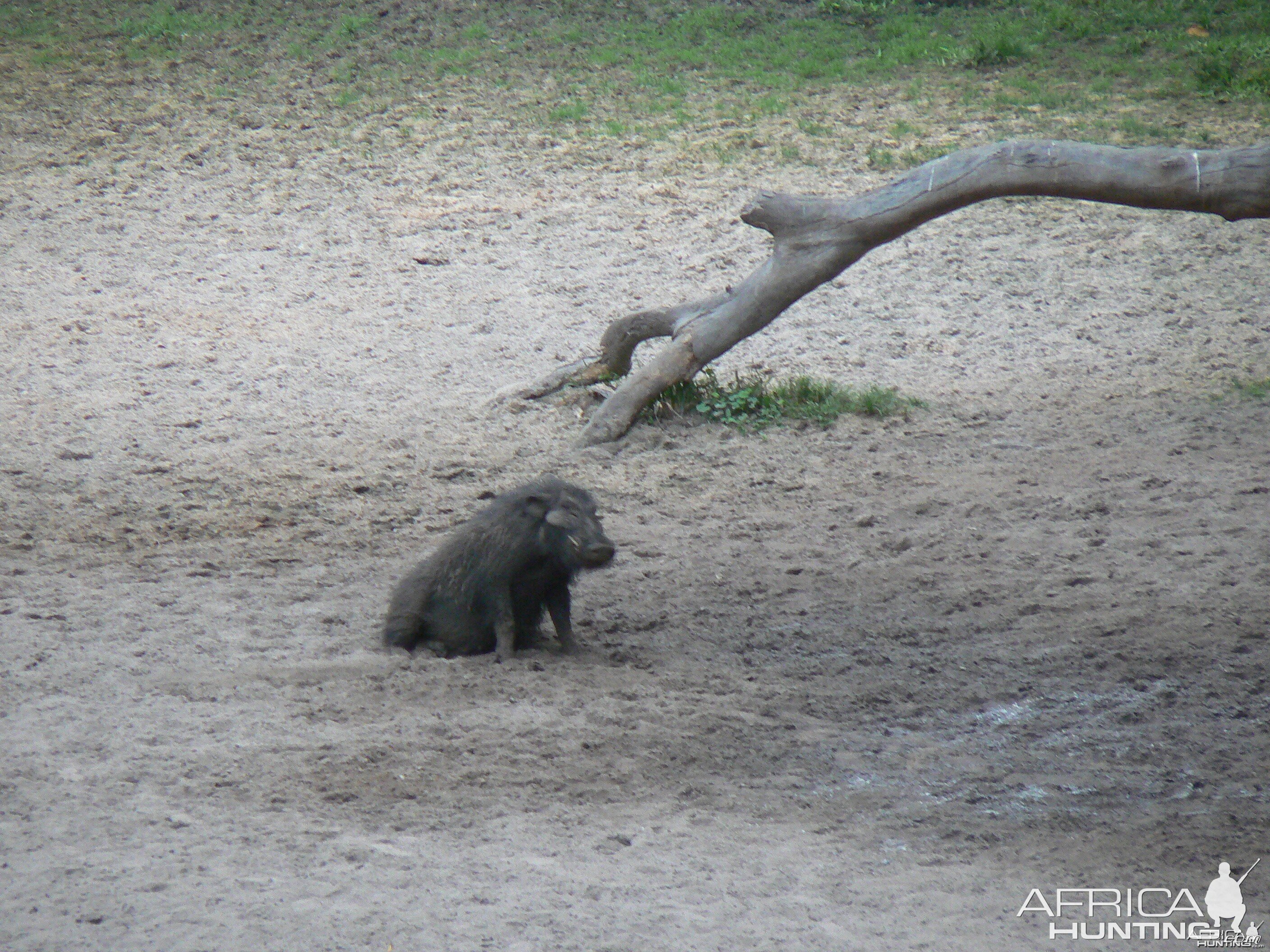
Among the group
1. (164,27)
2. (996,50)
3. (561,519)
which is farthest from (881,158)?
(164,27)

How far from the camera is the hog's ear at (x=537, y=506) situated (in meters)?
6.00

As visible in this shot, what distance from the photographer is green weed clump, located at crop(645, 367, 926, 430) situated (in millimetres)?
8773

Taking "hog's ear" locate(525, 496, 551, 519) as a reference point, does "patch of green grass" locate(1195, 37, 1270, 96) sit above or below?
above

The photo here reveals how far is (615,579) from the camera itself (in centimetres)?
698

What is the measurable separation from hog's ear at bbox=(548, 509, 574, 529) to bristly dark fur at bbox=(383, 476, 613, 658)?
0.04 meters

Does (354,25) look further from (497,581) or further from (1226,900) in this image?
(1226,900)

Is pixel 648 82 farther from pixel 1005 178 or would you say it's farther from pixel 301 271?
pixel 1005 178

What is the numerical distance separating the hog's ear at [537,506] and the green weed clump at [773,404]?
2837 millimetres

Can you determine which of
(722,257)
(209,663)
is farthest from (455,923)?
(722,257)

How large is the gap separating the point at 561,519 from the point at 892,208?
2.68 metres

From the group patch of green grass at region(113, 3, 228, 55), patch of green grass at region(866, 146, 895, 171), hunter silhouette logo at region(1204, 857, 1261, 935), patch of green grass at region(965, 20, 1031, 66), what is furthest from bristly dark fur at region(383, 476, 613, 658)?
patch of green grass at region(113, 3, 228, 55)

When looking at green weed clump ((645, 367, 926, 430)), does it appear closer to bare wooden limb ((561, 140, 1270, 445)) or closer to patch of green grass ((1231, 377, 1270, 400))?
bare wooden limb ((561, 140, 1270, 445))

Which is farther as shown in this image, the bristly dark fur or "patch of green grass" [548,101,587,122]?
"patch of green grass" [548,101,587,122]

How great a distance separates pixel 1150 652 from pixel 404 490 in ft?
14.7
